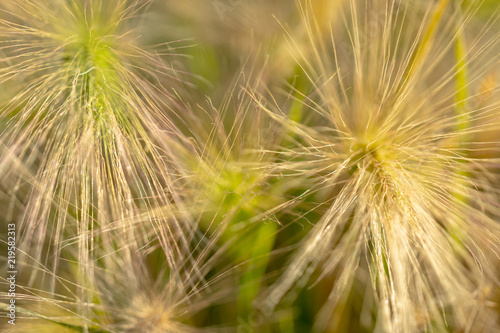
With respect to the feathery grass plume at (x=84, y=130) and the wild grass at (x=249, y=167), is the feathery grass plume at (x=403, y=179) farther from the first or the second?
the feathery grass plume at (x=84, y=130)

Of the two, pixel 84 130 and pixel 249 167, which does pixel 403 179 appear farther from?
pixel 84 130

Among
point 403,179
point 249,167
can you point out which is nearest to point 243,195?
point 249,167

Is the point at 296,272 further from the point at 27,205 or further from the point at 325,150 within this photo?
the point at 27,205

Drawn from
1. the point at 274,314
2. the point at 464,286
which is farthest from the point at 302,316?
the point at 464,286

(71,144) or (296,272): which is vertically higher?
(71,144)

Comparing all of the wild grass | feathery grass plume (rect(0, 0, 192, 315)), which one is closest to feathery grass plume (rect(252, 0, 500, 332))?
the wild grass

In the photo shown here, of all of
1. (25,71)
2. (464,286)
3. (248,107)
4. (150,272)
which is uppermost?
(25,71)
